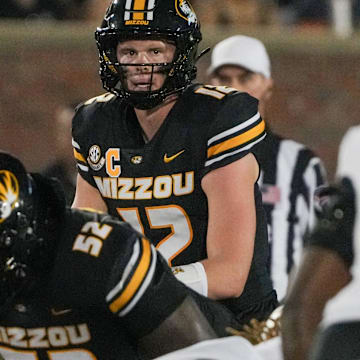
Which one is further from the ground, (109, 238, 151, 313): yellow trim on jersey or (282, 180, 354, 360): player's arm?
(282, 180, 354, 360): player's arm

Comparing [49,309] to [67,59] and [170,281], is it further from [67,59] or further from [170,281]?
[67,59]

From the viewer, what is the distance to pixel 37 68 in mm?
8727

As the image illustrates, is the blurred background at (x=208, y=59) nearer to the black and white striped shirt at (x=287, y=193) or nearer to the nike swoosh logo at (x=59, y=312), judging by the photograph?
the black and white striped shirt at (x=287, y=193)

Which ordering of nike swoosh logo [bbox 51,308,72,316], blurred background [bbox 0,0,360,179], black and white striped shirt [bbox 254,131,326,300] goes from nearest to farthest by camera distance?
nike swoosh logo [bbox 51,308,72,316]
black and white striped shirt [bbox 254,131,326,300]
blurred background [bbox 0,0,360,179]

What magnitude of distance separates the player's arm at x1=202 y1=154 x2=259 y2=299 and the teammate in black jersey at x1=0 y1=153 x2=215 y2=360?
0.53 m

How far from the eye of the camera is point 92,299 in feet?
9.84

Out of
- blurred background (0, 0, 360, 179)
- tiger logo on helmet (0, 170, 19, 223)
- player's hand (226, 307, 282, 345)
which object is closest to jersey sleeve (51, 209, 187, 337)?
tiger logo on helmet (0, 170, 19, 223)

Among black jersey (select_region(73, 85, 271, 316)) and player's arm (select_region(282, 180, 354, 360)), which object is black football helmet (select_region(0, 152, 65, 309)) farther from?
black jersey (select_region(73, 85, 271, 316))

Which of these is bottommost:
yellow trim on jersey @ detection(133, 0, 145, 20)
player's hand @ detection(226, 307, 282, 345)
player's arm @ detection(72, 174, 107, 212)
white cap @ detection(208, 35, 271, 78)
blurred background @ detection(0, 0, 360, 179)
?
blurred background @ detection(0, 0, 360, 179)

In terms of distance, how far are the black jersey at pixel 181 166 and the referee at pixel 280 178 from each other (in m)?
1.77


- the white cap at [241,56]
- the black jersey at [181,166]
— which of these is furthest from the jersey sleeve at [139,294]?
the white cap at [241,56]

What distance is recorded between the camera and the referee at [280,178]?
5668 mm

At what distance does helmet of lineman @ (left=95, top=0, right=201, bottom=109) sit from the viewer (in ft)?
12.4

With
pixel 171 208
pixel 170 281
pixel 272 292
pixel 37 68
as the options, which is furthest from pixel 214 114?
pixel 37 68
